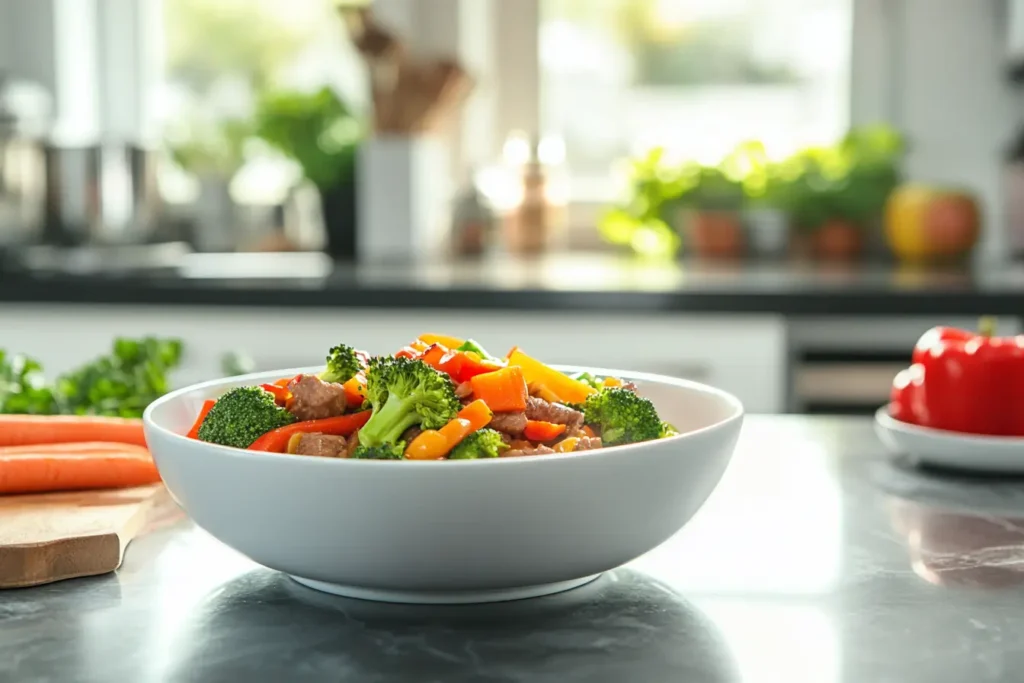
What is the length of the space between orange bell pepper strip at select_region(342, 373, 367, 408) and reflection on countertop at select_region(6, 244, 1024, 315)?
1.53 m

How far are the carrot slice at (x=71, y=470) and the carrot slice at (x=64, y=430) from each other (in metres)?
0.02

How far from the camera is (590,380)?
3.29 ft

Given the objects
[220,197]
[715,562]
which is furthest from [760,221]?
[715,562]

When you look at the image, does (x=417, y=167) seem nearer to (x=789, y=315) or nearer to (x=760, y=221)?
(x=760, y=221)

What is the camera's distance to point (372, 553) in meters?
0.74

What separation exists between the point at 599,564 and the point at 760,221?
2627 mm

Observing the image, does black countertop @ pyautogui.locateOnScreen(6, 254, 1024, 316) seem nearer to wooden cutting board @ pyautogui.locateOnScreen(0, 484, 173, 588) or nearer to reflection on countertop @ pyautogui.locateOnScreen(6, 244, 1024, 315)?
reflection on countertop @ pyautogui.locateOnScreen(6, 244, 1024, 315)

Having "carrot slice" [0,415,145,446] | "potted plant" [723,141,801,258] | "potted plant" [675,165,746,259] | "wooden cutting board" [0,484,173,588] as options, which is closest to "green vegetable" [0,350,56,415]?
"carrot slice" [0,415,145,446]

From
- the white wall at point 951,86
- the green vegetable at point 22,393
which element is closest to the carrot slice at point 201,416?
the green vegetable at point 22,393

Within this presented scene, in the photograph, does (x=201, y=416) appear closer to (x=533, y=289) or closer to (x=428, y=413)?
(x=428, y=413)

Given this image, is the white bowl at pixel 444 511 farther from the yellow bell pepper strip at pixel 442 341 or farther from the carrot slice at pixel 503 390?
the yellow bell pepper strip at pixel 442 341

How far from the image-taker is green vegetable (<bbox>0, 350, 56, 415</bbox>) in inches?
Result: 47.4

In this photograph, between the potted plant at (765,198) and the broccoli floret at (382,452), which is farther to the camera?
the potted plant at (765,198)

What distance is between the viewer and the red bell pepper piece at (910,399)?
4.17 ft
